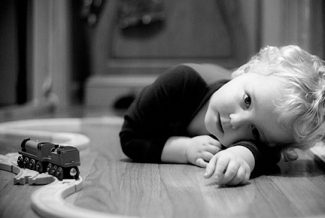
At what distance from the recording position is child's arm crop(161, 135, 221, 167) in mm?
1018

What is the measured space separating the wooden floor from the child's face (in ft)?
0.29

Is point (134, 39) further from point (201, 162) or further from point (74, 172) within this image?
point (74, 172)

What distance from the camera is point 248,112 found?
0.91 m

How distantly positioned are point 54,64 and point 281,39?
1199mm

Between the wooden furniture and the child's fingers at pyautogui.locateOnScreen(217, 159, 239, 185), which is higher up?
the wooden furniture

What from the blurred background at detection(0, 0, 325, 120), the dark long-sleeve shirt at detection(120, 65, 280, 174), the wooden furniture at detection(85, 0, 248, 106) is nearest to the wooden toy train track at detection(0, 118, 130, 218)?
the dark long-sleeve shirt at detection(120, 65, 280, 174)

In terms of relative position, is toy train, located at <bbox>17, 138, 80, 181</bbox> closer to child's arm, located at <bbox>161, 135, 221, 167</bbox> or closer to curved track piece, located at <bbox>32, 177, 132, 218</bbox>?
curved track piece, located at <bbox>32, 177, 132, 218</bbox>

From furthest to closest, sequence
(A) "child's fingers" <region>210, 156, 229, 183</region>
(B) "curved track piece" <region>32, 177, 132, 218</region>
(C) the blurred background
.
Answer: (C) the blurred background, (A) "child's fingers" <region>210, 156, 229, 183</region>, (B) "curved track piece" <region>32, 177, 132, 218</region>

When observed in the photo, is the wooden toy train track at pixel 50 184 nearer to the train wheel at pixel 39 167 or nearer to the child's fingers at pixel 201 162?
the train wheel at pixel 39 167

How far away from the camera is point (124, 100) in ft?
8.60

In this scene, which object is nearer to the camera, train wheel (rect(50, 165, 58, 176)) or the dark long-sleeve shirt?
train wheel (rect(50, 165, 58, 176))

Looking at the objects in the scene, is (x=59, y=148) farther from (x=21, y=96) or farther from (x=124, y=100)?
(x=124, y=100)

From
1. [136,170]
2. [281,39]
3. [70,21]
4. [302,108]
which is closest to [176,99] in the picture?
[136,170]

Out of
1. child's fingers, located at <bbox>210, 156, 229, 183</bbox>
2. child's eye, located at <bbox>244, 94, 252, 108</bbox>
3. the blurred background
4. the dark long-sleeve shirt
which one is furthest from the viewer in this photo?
the blurred background
